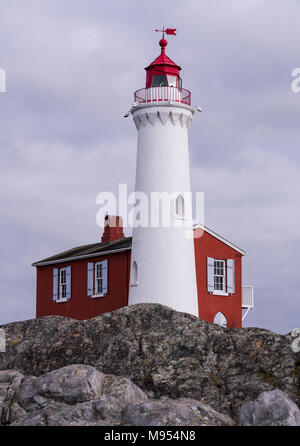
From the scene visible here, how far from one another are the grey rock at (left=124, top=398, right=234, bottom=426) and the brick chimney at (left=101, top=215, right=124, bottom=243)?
25746 mm

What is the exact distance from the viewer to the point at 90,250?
33.9 meters

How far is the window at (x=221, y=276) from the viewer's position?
31.4 metres

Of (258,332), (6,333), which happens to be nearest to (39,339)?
(6,333)

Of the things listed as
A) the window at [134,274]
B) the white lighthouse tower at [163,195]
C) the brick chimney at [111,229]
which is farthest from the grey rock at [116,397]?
the brick chimney at [111,229]

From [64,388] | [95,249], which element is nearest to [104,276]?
[95,249]

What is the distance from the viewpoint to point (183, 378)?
1107cm

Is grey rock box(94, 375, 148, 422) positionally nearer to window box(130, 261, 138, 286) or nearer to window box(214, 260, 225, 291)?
window box(130, 261, 138, 286)

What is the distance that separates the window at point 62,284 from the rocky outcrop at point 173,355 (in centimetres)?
2071

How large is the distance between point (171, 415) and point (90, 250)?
25122 mm

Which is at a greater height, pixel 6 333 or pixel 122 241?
pixel 122 241
